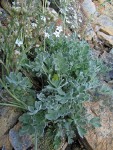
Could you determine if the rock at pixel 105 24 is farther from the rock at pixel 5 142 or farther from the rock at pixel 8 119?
the rock at pixel 5 142

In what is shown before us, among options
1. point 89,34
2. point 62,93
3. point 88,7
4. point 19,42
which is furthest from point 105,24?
point 62,93

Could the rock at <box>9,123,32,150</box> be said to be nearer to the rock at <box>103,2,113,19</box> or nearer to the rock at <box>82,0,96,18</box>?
the rock at <box>82,0,96,18</box>

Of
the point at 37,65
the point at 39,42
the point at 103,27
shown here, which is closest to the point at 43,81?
the point at 37,65

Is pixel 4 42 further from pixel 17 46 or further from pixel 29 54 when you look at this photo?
pixel 29 54

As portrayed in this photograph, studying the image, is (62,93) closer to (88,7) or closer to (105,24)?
(105,24)

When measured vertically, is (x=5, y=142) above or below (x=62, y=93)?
below

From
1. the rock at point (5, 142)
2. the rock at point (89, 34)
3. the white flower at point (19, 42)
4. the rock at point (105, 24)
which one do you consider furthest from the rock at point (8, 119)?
the rock at point (105, 24)

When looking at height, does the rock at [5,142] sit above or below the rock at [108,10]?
below
